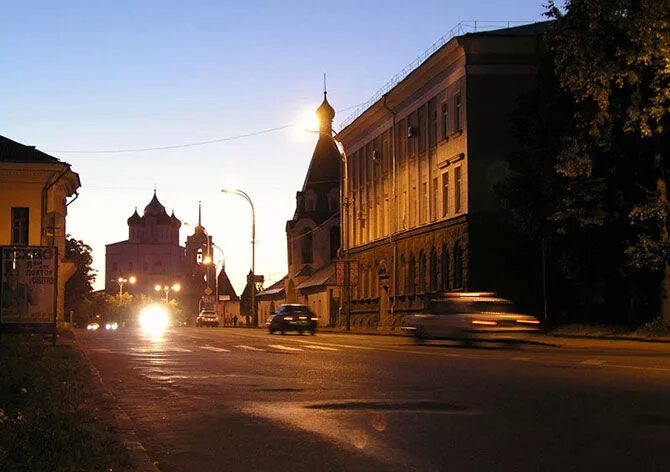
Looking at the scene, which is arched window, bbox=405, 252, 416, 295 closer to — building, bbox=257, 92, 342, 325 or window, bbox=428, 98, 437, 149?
window, bbox=428, 98, 437, 149

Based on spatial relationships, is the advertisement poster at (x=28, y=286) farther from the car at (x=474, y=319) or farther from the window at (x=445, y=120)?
the window at (x=445, y=120)

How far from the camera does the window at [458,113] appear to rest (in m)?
51.3

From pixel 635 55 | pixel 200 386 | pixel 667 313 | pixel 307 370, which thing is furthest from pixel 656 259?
pixel 200 386

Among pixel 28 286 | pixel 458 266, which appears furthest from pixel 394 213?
pixel 28 286

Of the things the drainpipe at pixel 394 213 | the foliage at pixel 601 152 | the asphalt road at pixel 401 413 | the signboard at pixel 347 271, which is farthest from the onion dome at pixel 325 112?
the asphalt road at pixel 401 413

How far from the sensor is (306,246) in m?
95.5

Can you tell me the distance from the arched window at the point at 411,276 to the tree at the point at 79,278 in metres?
30.7

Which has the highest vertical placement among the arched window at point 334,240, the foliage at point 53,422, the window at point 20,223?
the arched window at point 334,240

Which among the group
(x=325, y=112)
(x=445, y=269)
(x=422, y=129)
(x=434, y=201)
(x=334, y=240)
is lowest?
(x=445, y=269)

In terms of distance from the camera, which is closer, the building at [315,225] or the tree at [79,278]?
the tree at [79,278]

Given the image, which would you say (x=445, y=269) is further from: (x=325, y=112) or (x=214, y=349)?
(x=325, y=112)

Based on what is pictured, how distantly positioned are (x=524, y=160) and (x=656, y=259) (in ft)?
24.8

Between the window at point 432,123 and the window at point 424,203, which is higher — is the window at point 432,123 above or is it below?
above

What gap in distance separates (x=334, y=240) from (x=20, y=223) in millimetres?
36058
